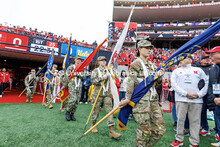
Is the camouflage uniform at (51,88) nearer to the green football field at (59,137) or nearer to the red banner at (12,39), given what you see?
the green football field at (59,137)

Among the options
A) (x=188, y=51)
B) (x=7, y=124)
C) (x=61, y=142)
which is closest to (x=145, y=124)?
(x=188, y=51)

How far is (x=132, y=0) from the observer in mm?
35406

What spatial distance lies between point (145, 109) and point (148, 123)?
212 millimetres

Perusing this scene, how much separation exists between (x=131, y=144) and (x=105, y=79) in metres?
1.64

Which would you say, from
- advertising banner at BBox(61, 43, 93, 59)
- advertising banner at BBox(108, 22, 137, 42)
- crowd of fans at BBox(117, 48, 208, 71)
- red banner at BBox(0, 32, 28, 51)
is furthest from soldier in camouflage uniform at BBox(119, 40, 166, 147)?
advertising banner at BBox(108, 22, 137, 42)

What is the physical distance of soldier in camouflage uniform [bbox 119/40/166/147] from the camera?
6.46ft

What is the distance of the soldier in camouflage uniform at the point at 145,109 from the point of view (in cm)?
197

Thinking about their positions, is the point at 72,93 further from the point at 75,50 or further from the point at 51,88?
the point at 75,50

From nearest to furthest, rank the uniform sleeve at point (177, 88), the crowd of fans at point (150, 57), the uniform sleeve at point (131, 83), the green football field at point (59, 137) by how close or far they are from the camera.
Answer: the uniform sleeve at point (131, 83)
the green football field at point (59, 137)
the uniform sleeve at point (177, 88)
the crowd of fans at point (150, 57)

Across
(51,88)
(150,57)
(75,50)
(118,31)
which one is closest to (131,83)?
(51,88)

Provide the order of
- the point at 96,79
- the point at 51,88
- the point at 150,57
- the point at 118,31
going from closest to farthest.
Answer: the point at 96,79 → the point at 51,88 → the point at 150,57 → the point at 118,31

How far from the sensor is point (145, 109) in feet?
6.63

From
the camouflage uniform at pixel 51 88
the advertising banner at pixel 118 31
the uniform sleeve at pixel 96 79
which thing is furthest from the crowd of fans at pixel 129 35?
the uniform sleeve at pixel 96 79

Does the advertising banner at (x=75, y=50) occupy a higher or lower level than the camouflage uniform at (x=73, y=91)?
higher
